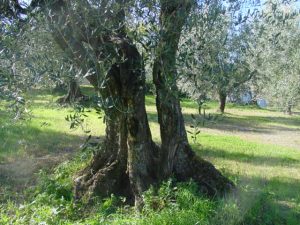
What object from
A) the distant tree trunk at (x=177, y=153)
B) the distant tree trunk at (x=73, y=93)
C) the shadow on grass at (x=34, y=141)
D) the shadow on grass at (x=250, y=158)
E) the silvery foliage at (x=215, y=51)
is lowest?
the shadow on grass at (x=250, y=158)

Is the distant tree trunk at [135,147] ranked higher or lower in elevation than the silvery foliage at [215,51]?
lower

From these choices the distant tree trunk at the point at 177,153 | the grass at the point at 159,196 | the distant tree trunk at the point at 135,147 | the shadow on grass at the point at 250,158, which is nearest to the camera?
the grass at the point at 159,196

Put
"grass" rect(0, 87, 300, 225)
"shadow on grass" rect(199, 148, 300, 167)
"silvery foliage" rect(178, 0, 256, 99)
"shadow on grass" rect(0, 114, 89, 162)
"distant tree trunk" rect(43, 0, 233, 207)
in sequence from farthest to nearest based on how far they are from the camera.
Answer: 1. "shadow on grass" rect(199, 148, 300, 167)
2. "shadow on grass" rect(0, 114, 89, 162)
3. "distant tree trunk" rect(43, 0, 233, 207)
4. "grass" rect(0, 87, 300, 225)
5. "silvery foliage" rect(178, 0, 256, 99)

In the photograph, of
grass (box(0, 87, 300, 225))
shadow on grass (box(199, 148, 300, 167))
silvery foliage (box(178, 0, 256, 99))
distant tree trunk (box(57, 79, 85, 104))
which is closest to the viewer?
distant tree trunk (box(57, 79, 85, 104))

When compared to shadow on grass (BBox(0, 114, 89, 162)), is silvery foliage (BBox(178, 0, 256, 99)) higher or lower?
higher

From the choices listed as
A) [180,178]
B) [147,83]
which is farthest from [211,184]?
[147,83]

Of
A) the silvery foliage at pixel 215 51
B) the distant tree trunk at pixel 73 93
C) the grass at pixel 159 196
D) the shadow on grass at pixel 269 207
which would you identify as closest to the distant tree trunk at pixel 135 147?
the grass at pixel 159 196

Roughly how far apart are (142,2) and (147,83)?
1.92 m

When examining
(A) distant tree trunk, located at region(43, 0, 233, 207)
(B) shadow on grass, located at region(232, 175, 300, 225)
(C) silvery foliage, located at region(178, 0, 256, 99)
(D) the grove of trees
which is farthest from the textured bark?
(B) shadow on grass, located at region(232, 175, 300, 225)

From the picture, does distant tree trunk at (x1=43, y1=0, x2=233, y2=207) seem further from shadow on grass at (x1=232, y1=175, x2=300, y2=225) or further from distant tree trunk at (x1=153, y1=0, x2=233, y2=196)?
shadow on grass at (x1=232, y1=175, x2=300, y2=225)

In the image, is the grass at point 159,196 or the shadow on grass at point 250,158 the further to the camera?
the shadow on grass at point 250,158

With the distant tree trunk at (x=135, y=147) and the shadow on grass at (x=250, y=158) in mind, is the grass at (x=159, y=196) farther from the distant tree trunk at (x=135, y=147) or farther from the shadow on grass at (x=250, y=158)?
the distant tree trunk at (x=135, y=147)

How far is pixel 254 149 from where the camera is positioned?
16562 mm

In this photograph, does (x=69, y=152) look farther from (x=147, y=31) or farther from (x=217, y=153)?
(x=147, y=31)
